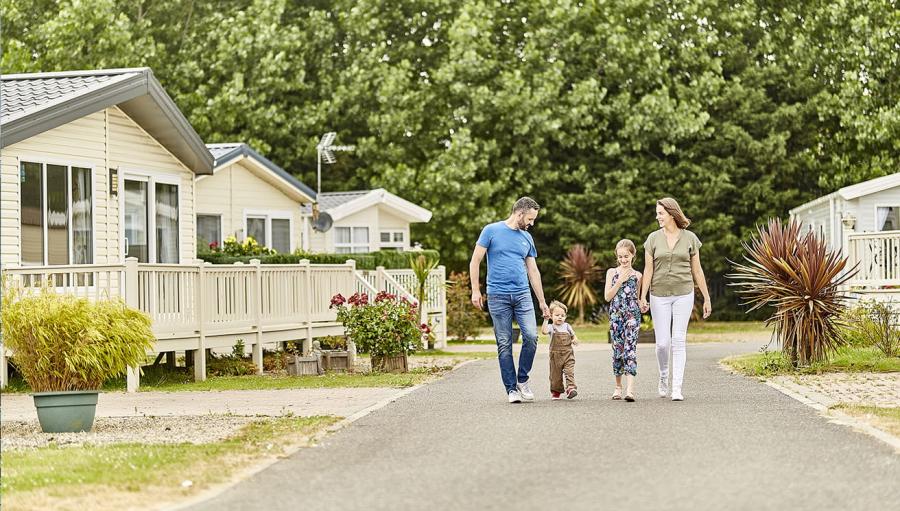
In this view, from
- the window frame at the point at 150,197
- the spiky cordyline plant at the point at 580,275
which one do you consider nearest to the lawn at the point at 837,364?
the window frame at the point at 150,197

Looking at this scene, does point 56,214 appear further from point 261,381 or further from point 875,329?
point 875,329

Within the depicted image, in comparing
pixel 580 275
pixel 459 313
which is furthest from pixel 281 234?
pixel 580 275

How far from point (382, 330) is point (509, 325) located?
A: 5657mm

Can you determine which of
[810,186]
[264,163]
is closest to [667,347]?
[264,163]

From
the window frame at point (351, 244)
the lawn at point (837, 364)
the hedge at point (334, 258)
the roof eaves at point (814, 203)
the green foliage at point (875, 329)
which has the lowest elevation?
the lawn at point (837, 364)

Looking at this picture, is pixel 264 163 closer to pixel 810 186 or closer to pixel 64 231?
pixel 64 231

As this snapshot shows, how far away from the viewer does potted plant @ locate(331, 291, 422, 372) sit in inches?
711

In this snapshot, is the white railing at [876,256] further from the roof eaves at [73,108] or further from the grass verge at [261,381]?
the roof eaves at [73,108]

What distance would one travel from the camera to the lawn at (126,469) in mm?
7781

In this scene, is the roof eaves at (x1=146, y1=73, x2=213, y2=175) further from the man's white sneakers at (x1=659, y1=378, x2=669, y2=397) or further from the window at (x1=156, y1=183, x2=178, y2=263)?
the man's white sneakers at (x1=659, y1=378, x2=669, y2=397)

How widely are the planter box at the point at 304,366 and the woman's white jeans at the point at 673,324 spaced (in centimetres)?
682

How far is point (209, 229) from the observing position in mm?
28641

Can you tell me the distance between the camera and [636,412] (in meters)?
11.7

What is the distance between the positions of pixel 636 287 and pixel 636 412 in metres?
1.53
